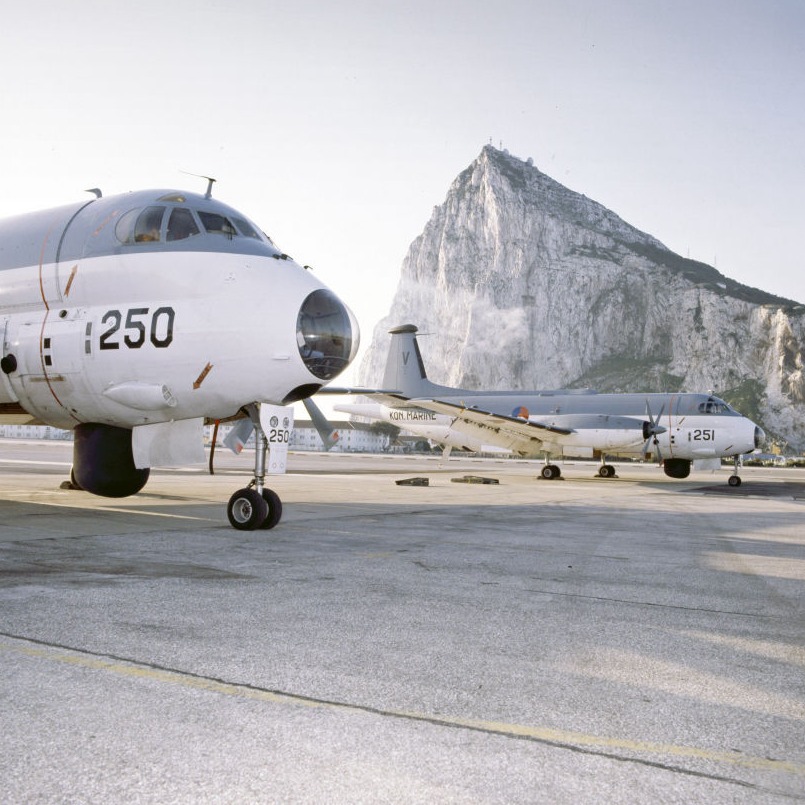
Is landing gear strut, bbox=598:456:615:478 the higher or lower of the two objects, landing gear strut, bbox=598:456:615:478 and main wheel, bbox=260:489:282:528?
the lower

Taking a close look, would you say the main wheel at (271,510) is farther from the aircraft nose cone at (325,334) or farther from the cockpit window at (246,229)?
the cockpit window at (246,229)

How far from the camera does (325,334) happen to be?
9688mm

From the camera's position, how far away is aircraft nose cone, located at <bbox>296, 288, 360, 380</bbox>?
9508 millimetres

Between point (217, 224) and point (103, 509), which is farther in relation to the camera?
point (103, 509)

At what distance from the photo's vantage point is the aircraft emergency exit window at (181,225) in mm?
10266

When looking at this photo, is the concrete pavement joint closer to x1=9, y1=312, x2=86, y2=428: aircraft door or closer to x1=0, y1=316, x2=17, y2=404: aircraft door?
x1=9, y1=312, x2=86, y2=428: aircraft door

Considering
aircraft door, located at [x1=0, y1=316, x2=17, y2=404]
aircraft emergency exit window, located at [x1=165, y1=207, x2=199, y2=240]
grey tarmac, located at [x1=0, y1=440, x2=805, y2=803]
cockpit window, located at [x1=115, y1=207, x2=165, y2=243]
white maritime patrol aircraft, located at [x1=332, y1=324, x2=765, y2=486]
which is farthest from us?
white maritime patrol aircraft, located at [x1=332, y1=324, x2=765, y2=486]

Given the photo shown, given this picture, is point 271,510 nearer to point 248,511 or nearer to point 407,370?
point 248,511

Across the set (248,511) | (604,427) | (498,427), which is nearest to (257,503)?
(248,511)

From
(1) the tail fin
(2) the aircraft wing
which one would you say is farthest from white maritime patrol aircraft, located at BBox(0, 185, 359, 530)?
(1) the tail fin

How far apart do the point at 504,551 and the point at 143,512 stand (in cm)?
677

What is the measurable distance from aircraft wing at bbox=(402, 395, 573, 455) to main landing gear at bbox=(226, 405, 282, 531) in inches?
802

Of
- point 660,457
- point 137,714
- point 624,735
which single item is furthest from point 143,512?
point 660,457

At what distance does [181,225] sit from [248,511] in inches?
166
